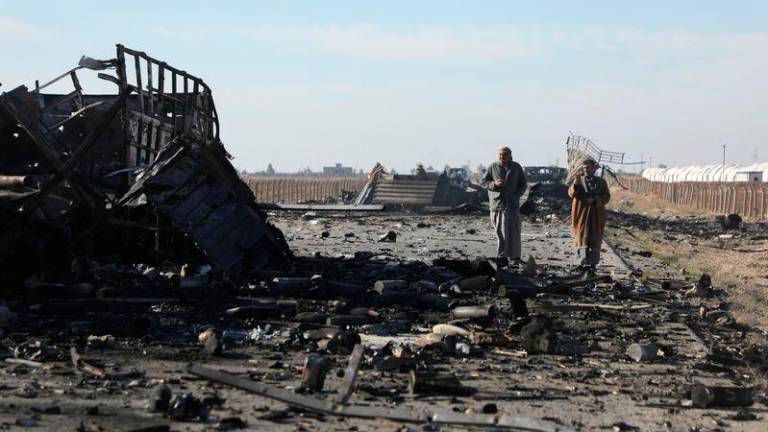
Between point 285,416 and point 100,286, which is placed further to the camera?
point 100,286

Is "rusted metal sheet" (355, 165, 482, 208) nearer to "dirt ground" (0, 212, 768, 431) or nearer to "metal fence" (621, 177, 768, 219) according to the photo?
"metal fence" (621, 177, 768, 219)

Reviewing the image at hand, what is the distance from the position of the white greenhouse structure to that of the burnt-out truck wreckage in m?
91.2

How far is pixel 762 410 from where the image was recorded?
6672 mm

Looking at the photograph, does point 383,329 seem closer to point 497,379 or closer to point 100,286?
point 497,379

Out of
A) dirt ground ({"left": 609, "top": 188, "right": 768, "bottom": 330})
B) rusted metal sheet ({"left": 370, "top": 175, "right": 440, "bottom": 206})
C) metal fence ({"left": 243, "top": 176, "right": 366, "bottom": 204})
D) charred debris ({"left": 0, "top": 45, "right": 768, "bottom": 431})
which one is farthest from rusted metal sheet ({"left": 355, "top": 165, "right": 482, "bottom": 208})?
charred debris ({"left": 0, "top": 45, "right": 768, "bottom": 431})

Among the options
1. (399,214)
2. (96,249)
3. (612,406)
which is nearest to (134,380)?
(612,406)

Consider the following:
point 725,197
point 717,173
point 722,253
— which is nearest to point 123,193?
point 722,253

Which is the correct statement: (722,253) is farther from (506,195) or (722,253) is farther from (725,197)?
(725,197)

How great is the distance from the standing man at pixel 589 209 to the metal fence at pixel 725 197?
34672 millimetres

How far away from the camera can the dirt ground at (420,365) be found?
6223 millimetres

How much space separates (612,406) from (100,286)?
6919 mm

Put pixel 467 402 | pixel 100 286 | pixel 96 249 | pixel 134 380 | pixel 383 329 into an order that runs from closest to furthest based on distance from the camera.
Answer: pixel 467 402
pixel 134 380
pixel 383 329
pixel 100 286
pixel 96 249

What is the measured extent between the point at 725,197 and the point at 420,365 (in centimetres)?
4724

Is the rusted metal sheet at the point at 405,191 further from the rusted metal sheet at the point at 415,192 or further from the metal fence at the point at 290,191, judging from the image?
the metal fence at the point at 290,191
